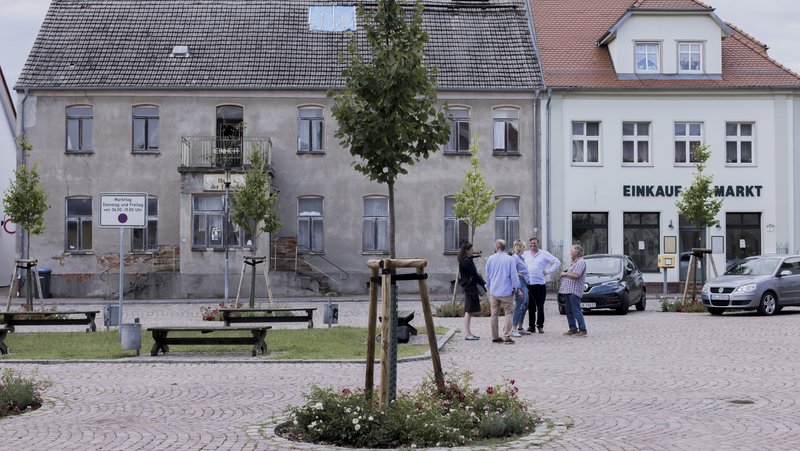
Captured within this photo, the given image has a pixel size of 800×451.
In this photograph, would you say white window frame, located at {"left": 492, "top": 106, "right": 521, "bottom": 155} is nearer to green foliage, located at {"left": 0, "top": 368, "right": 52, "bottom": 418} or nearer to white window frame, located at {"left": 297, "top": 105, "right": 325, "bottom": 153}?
white window frame, located at {"left": 297, "top": 105, "right": 325, "bottom": 153}

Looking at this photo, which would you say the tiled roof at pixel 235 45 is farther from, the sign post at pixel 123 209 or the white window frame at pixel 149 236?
the sign post at pixel 123 209

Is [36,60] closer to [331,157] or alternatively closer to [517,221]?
[331,157]

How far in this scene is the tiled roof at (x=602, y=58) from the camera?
38094mm

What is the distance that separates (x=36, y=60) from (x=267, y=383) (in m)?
29.0

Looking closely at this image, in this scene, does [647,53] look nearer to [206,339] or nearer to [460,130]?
[460,130]

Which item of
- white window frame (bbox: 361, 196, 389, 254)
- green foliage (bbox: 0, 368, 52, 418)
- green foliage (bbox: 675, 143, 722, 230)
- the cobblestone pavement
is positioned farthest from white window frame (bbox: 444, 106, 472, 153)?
green foliage (bbox: 0, 368, 52, 418)

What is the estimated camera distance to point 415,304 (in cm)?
3148

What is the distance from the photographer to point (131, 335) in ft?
51.4

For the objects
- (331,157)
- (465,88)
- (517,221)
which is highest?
(465,88)

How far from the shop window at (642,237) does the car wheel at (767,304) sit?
43.3 feet

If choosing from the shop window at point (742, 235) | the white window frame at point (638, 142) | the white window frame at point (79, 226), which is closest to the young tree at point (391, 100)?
the white window frame at point (638, 142)

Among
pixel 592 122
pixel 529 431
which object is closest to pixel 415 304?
pixel 592 122

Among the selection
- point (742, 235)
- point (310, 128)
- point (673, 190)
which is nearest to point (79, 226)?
point (310, 128)

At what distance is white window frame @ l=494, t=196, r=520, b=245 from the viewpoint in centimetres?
3834
